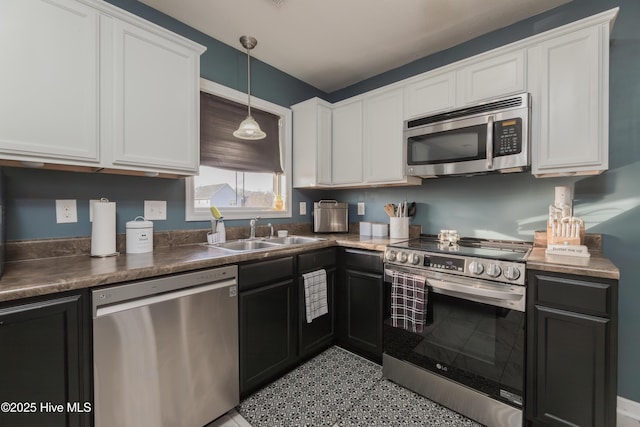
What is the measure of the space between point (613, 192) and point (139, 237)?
307cm

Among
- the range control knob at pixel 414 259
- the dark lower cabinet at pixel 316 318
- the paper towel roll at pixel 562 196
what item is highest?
the paper towel roll at pixel 562 196

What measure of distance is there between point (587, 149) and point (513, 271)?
2.88ft

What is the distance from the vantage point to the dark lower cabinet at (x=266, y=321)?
5.63 ft

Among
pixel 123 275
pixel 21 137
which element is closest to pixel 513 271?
pixel 123 275

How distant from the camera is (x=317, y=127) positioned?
275 centimetres

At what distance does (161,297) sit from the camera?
1.35m

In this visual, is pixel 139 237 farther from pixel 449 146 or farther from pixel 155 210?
pixel 449 146

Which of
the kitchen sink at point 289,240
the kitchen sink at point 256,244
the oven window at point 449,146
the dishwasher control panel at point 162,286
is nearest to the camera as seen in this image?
the dishwasher control panel at point 162,286

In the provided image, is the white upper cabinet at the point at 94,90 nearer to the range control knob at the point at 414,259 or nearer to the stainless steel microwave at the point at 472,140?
the range control knob at the point at 414,259

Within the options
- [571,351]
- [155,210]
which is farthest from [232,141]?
[571,351]

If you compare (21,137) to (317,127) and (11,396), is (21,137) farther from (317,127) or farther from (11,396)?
(317,127)

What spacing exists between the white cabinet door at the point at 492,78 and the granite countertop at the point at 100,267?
1.77m

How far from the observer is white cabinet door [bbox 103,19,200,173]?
152 centimetres

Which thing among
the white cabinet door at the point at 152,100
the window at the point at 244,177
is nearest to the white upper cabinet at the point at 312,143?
the window at the point at 244,177
